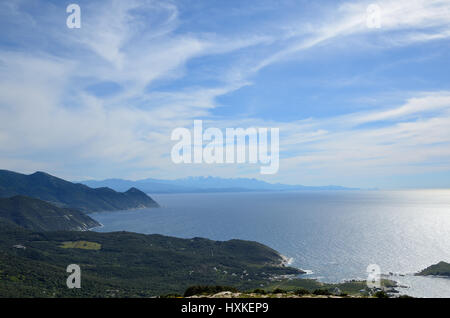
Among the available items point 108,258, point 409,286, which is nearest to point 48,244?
point 108,258

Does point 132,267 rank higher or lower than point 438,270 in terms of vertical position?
lower

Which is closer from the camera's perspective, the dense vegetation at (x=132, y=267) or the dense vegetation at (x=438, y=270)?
the dense vegetation at (x=132, y=267)

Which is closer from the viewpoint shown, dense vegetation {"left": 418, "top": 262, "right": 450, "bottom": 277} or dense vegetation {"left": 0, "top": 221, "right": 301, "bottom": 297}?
dense vegetation {"left": 0, "top": 221, "right": 301, "bottom": 297}

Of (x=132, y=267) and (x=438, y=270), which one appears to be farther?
(x=132, y=267)
